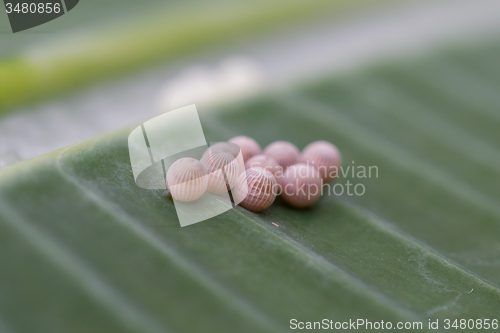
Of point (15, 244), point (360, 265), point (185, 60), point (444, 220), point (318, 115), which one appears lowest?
point (444, 220)

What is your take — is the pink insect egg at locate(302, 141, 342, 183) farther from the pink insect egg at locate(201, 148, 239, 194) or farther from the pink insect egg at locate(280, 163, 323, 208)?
the pink insect egg at locate(201, 148, 239, 194)

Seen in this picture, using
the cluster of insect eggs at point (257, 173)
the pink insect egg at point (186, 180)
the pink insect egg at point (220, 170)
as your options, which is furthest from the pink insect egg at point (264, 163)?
the pink insect egg at point (186, 180)

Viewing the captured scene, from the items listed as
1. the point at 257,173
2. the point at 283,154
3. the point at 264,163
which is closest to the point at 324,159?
the point at 283,154

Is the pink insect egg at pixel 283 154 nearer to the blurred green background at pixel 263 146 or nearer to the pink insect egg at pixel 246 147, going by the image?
the pink insect egg at pixel 246 147

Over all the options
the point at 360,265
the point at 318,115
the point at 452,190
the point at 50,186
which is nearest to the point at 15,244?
the point at 50,186

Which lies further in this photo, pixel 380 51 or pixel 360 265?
pixel 380 51

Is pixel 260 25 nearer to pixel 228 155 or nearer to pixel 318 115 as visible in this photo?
pixel 318 115

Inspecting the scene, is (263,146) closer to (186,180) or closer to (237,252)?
(186,180)
